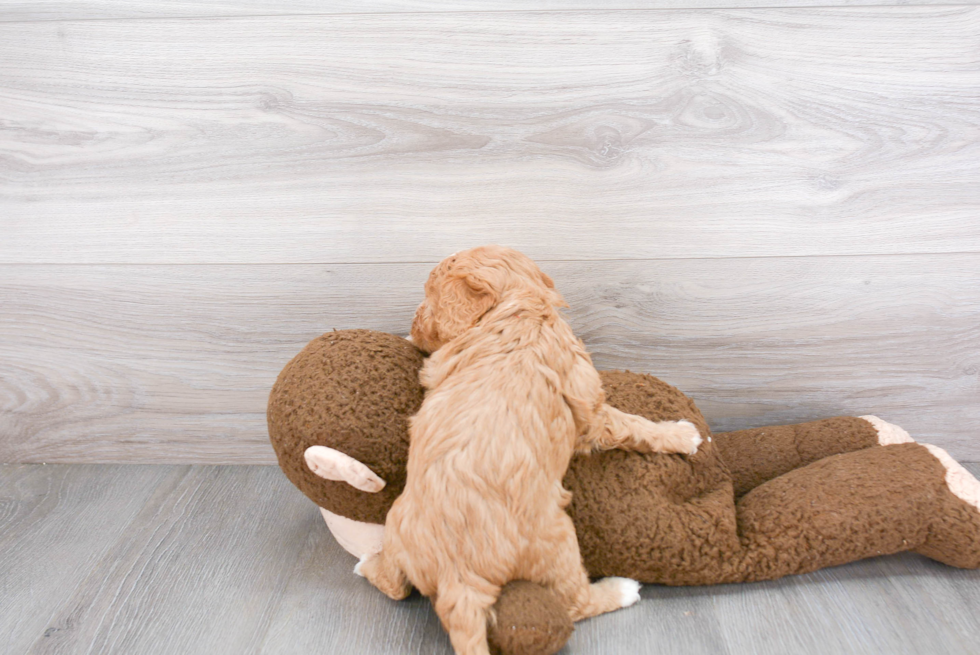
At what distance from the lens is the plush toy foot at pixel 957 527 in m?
1.03

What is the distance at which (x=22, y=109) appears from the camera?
125 cm

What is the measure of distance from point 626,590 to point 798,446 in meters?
0.43

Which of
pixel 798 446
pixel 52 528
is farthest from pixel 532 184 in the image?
pixel 52 528

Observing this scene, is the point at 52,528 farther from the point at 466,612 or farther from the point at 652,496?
the point at 652,496

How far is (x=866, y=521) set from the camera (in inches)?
40.4

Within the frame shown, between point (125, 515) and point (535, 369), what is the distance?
88 cm

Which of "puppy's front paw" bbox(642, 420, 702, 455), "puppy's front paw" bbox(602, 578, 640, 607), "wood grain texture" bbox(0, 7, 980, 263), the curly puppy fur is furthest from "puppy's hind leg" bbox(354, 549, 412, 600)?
"wood grain texture" bbox(0, 7, 980, 263)

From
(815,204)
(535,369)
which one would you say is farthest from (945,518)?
(535,369)

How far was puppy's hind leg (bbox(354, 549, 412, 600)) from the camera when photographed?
1.00 metres

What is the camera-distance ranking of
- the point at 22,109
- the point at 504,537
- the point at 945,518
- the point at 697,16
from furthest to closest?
the point at 22,109 < the point at 697,16 < the point at 945,518 < the point at 504,537

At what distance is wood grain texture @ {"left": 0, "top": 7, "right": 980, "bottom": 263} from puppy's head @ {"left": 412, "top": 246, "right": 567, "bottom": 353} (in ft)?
0.82

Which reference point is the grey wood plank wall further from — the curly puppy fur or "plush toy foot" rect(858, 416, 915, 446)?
the curly puppy fur

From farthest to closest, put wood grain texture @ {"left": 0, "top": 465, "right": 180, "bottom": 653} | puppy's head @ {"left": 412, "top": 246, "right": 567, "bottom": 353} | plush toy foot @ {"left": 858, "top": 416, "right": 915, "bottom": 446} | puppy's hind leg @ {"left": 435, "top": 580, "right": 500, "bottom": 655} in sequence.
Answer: plush toy foot @ {"left": 858, "top": 416, "right": 915, "bottom": 446}
wood grain texture @ {"left": 0, "top": 465, "right": 180, "bottom": 653}
puppy's head @ {"left": 412, "top": 246, "right": 567, "bottom": 353}
puppy's hind leg @ {"left": 435, "top": 580, "right": 500, "bottom": 655}

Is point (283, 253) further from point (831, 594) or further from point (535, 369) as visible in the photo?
point (831, 594)
